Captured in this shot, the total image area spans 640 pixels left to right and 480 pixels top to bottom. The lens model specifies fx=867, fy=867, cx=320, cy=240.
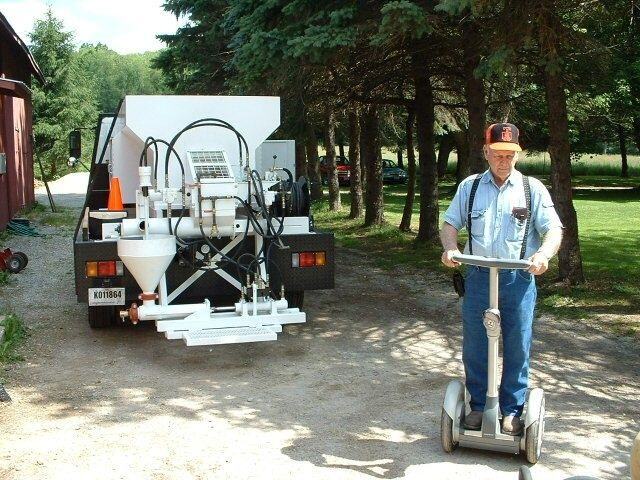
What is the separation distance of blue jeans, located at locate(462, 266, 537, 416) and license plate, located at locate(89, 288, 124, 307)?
3906 mm

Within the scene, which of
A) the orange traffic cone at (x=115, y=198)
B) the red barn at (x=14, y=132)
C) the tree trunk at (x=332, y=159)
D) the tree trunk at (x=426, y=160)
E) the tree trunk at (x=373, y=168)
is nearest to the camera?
the orange traffic cone at (x=115, y=198)

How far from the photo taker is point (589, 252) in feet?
50.2

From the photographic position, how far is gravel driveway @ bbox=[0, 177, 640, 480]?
5.28 meters

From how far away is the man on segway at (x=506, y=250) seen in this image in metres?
5.14

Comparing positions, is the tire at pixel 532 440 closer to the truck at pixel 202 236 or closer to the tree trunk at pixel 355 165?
the truck at pixel 202 236

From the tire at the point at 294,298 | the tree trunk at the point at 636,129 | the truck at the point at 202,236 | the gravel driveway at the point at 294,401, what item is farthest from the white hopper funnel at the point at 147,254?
the tree trunk at the point at 636,129

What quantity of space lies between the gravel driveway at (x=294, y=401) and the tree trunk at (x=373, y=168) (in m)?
9.41

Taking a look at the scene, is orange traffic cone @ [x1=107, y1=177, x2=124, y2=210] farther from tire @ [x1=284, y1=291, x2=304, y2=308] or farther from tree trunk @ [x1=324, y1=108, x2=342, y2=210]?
tree trunk @ [x1=324, y1=108, x2=342, y2=210]

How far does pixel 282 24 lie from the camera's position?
10.3m

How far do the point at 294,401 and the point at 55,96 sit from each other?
48.7 metres

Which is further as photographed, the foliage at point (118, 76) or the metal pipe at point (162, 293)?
the foliage at point (118, 76)

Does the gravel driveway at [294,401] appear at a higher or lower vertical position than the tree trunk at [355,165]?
lower

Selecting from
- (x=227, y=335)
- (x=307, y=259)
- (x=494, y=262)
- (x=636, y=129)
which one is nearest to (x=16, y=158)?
(x=307, y=259)

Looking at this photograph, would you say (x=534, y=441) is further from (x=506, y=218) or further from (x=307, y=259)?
(x=307, y=259)
